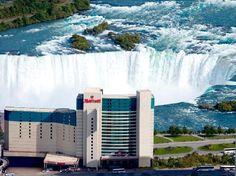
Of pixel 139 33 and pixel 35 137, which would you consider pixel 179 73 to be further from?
pixel 35 137

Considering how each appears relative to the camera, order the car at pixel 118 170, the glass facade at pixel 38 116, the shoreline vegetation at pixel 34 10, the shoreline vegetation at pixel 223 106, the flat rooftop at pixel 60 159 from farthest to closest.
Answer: the shoreline vegetation at pixel 34 10 < the shoreline vegetation at pixel 223 106 < the glass facade at pixel 38 116 < the flat rooftop at pixel 60 159 < the car at pixel 118 170

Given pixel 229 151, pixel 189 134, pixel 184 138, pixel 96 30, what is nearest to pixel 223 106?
pixel 189 134

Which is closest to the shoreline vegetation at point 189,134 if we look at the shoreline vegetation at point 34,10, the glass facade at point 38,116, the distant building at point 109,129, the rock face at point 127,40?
the distant building at point 109,129

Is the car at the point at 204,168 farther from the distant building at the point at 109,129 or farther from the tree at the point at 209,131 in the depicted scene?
the tree at the point at 209,131

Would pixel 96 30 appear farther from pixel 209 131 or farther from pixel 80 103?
pixel 80 103

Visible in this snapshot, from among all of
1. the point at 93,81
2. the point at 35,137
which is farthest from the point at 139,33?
the point at 35,137

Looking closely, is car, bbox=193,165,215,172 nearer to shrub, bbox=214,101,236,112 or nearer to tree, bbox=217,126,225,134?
tree, bbox=217,126,225,134

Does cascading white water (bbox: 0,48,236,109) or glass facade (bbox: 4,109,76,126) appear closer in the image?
glass facade (bbox: 4,109,76,126)

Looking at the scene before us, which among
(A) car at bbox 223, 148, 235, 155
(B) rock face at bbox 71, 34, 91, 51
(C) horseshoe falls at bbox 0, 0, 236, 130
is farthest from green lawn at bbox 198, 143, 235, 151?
(B) rock face at bbox 71, 34, 91, 51

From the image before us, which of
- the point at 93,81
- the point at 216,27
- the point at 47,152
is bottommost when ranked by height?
the point at 47,152
